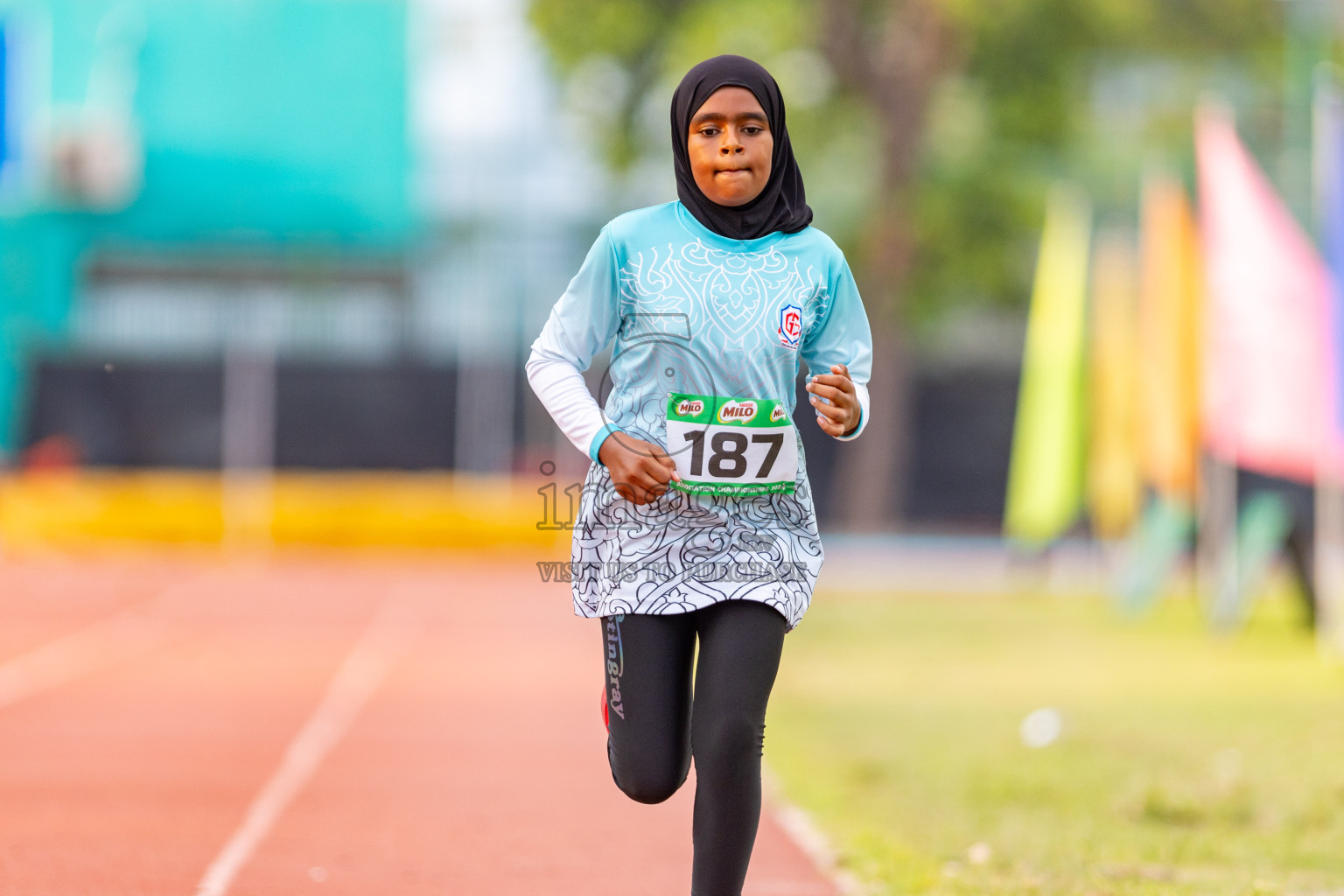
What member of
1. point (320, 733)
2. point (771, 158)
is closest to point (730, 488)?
point (771, 158)

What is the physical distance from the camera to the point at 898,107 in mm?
28938

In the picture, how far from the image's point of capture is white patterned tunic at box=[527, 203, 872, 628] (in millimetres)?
3830

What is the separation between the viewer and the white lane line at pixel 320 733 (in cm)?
597

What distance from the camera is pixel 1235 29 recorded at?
33812 mm

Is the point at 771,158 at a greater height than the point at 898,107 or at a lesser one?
lesser

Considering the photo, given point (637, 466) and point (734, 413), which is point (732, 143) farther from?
point (637, 466)

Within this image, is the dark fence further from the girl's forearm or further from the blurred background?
the girl's forearm

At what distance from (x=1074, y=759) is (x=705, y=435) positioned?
17.1 ft

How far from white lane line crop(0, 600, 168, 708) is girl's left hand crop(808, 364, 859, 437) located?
778 centimetres

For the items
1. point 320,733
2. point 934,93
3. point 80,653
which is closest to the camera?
point 320,733

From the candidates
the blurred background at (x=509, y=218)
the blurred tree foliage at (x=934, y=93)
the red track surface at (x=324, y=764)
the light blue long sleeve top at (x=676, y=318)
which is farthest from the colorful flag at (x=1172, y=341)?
the light blue long sleeve top at (x=676, y=318)

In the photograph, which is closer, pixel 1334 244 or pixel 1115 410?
pixel 1334 244

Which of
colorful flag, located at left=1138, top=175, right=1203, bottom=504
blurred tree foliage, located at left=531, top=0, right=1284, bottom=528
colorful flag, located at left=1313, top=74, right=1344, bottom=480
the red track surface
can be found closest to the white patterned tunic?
the red track surface

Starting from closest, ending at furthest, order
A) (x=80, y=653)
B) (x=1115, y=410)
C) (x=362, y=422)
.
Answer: (x=80, y=653), (x=1115, y=410), (x=362, y=422)
